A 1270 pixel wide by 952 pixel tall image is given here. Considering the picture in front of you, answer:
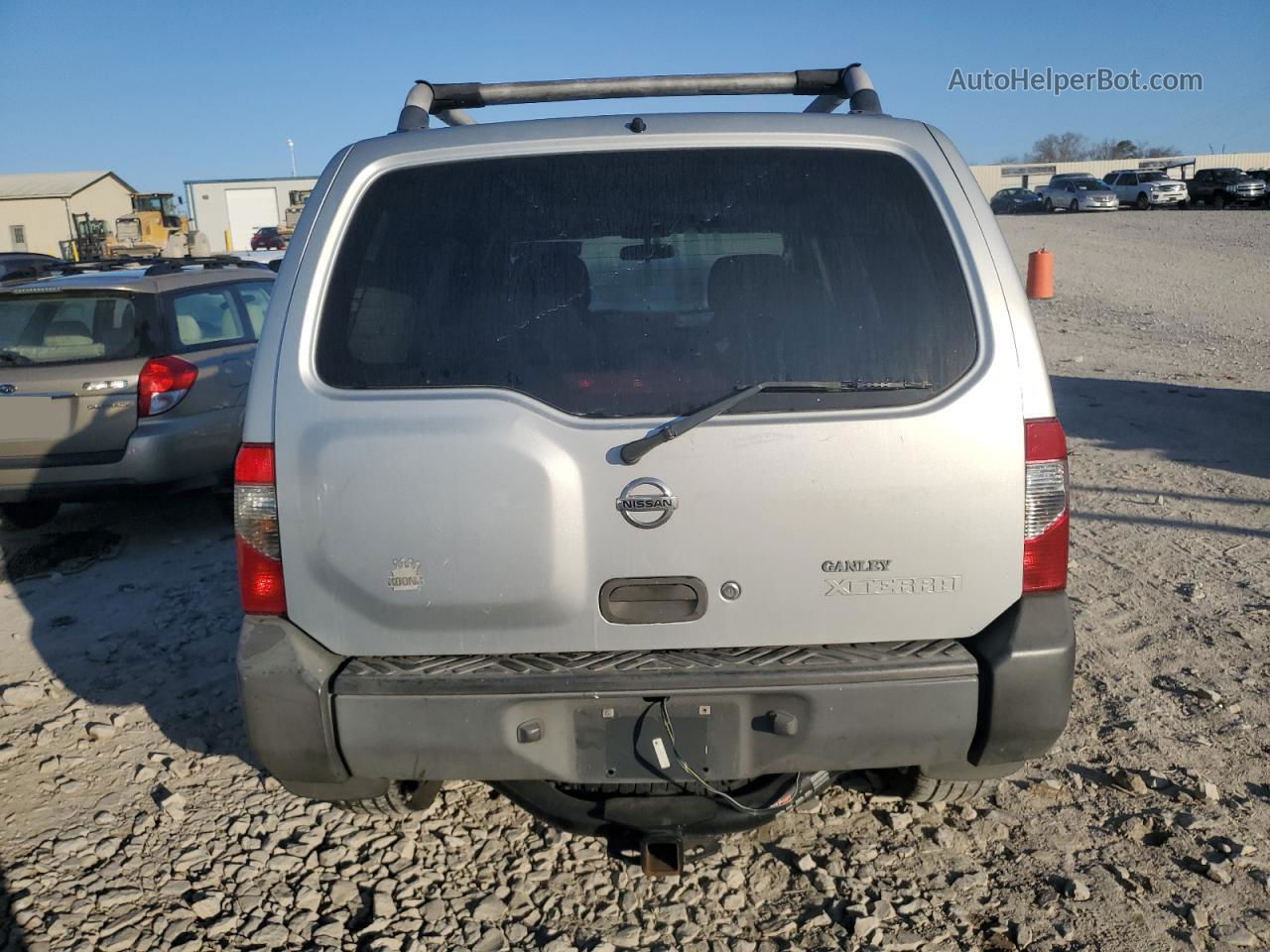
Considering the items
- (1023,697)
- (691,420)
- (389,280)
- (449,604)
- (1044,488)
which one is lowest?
(1023,697)

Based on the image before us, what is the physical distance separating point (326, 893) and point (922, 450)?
6.96 feet

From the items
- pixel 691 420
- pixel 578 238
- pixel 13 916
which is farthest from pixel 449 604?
pixel 13 916

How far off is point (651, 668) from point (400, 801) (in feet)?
3.81

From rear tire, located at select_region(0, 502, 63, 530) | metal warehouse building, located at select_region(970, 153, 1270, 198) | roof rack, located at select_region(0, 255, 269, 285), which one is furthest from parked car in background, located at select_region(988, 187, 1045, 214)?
rear tire, located at select_region(0, 502, 63, 530)

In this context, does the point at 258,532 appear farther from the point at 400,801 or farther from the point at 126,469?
the point at 126,469

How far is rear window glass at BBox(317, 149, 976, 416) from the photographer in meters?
2.51

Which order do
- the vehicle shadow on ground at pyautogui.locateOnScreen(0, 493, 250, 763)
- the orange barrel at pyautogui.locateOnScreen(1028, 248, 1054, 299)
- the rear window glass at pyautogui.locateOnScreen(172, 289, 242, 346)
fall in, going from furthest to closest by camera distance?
1. the orange barrel at pyautogui.locateOnScreen(1028, 248, 1054, 299)
2. the rear window glass at pyautogui.locateOnScreen(172, 289, 242, 346)
3. the vehicle shadow on ground at pyautogui.locateOnScreen(0, 493, 250, 763)

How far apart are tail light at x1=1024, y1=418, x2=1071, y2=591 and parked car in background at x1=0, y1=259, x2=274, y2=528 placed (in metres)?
5.37

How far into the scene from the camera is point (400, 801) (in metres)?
3.21

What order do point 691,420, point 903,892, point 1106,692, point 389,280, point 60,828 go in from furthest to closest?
point 1106,692 < point 60,828 < point 903,892 < point 389,280 < point 691,420

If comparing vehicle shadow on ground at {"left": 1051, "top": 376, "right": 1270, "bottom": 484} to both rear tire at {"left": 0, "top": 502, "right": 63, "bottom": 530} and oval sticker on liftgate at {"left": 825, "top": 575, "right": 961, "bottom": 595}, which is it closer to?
oval sticker on liftgate at {"left": 825, "top": 575, "right": 961, "bottom": 595}

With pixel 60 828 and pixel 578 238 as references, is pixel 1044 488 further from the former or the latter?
pixel 60 828

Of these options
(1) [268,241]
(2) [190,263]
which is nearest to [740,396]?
(2) [190,263]

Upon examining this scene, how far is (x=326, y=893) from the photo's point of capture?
3072 mm
